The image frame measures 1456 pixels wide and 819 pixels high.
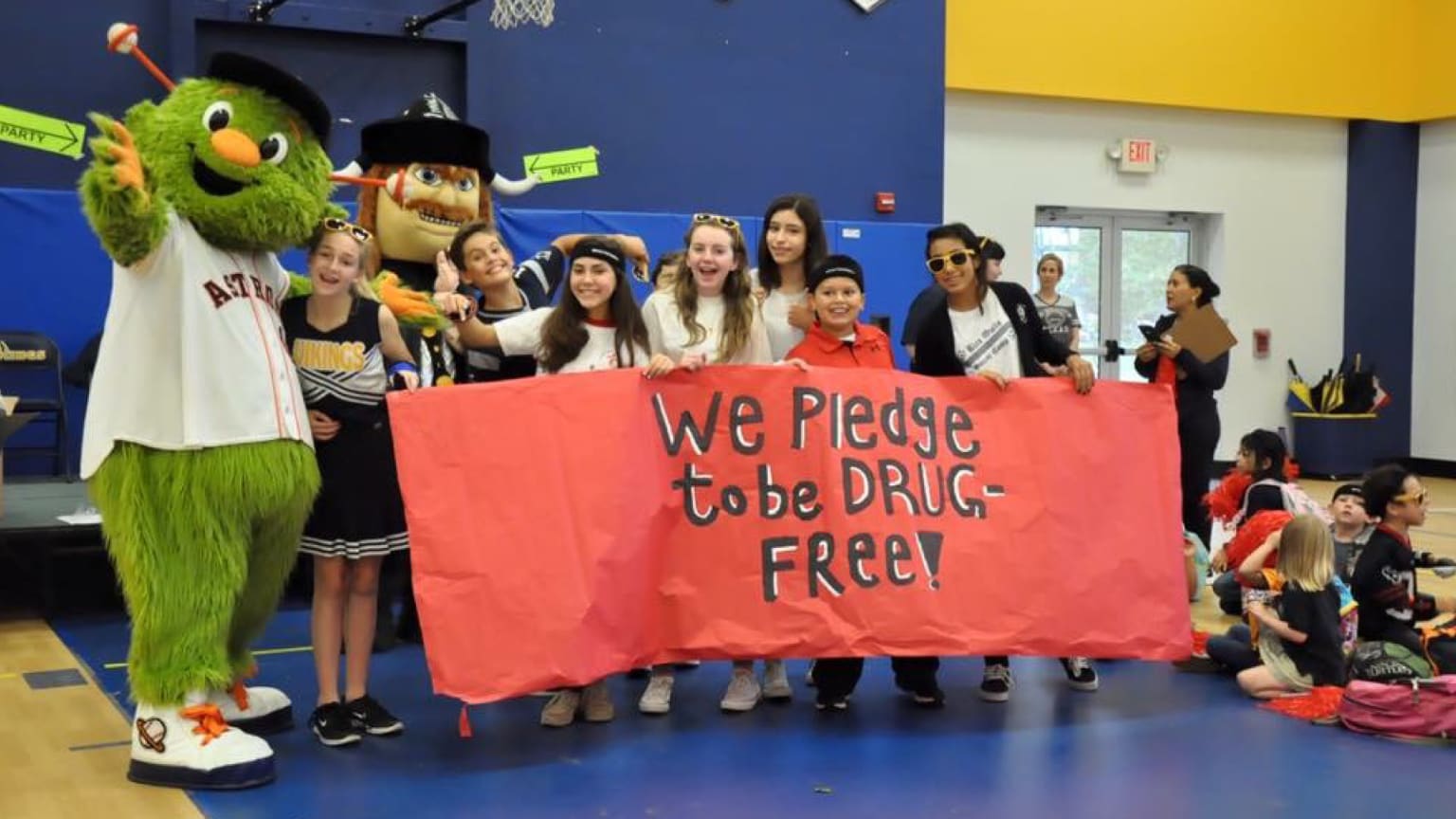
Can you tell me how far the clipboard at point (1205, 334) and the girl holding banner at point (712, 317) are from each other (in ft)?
7.37

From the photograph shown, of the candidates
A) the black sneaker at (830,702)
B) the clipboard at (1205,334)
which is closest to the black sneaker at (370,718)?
the black sneaker at (830,702)

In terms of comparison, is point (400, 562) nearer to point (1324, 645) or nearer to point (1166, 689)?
point (1166, 689)

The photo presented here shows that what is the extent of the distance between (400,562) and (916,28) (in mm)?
6517

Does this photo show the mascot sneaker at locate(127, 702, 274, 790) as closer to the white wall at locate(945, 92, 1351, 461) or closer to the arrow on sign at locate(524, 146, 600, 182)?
the arrow on sign at locate(524, 146, 600, 182)

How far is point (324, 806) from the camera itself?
3461 millimetres

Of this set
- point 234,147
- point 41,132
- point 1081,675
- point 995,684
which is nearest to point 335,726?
point 234,147

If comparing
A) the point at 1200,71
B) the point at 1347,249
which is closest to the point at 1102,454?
the point at 1200,71

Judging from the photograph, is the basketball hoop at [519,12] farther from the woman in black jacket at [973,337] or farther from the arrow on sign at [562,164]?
the woman in black jacket at [973,337]

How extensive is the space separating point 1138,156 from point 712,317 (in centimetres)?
918

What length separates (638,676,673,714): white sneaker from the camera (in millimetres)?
4395

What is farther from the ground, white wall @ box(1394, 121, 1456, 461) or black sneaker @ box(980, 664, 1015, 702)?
white wall @ box(1394, 121, 1456, 461)

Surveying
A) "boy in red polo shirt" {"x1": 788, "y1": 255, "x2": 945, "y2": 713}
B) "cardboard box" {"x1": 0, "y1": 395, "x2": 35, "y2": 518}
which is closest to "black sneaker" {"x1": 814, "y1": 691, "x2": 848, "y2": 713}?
"boy in red polo shirt" {"x1": 788, "y1": 255, "x2": 945, "y2": 713}

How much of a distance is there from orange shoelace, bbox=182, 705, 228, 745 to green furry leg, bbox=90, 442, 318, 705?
49 millimetres

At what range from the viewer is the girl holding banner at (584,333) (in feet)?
13.9
